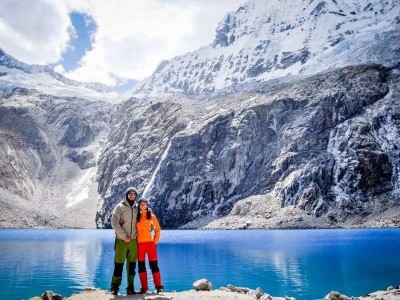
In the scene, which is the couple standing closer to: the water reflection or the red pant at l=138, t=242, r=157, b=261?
the red pant at l=138, t=242, r=157, b=261

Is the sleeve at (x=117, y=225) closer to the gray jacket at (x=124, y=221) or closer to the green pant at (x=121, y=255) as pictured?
the gray jacket at (x=124, y=221)

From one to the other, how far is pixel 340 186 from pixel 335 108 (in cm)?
2609

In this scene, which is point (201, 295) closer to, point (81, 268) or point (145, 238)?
point (145, 238)

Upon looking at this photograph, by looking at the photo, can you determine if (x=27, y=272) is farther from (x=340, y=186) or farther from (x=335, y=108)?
(x=335, y=108)

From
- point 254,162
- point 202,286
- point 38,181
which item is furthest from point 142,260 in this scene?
point 38,181

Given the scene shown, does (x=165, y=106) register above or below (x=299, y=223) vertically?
above

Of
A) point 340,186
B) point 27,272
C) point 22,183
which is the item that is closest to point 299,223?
point 340,186

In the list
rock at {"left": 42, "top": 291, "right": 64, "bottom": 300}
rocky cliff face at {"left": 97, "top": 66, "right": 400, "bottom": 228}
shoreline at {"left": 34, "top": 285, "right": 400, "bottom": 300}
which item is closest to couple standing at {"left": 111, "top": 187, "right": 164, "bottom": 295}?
shoreline at {"left": 34, "top": 285, "right": 400, "bottom": 300}

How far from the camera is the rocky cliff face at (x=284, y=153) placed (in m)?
111

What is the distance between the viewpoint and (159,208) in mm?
133875

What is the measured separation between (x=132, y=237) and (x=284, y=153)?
4326 inches

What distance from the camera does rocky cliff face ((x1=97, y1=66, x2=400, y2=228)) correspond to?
111 meters

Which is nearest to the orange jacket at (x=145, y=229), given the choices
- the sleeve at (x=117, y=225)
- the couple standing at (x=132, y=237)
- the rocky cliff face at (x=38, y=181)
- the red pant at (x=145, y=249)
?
the couple standing at (x=132, y=237)

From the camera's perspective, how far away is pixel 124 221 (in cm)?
1622
